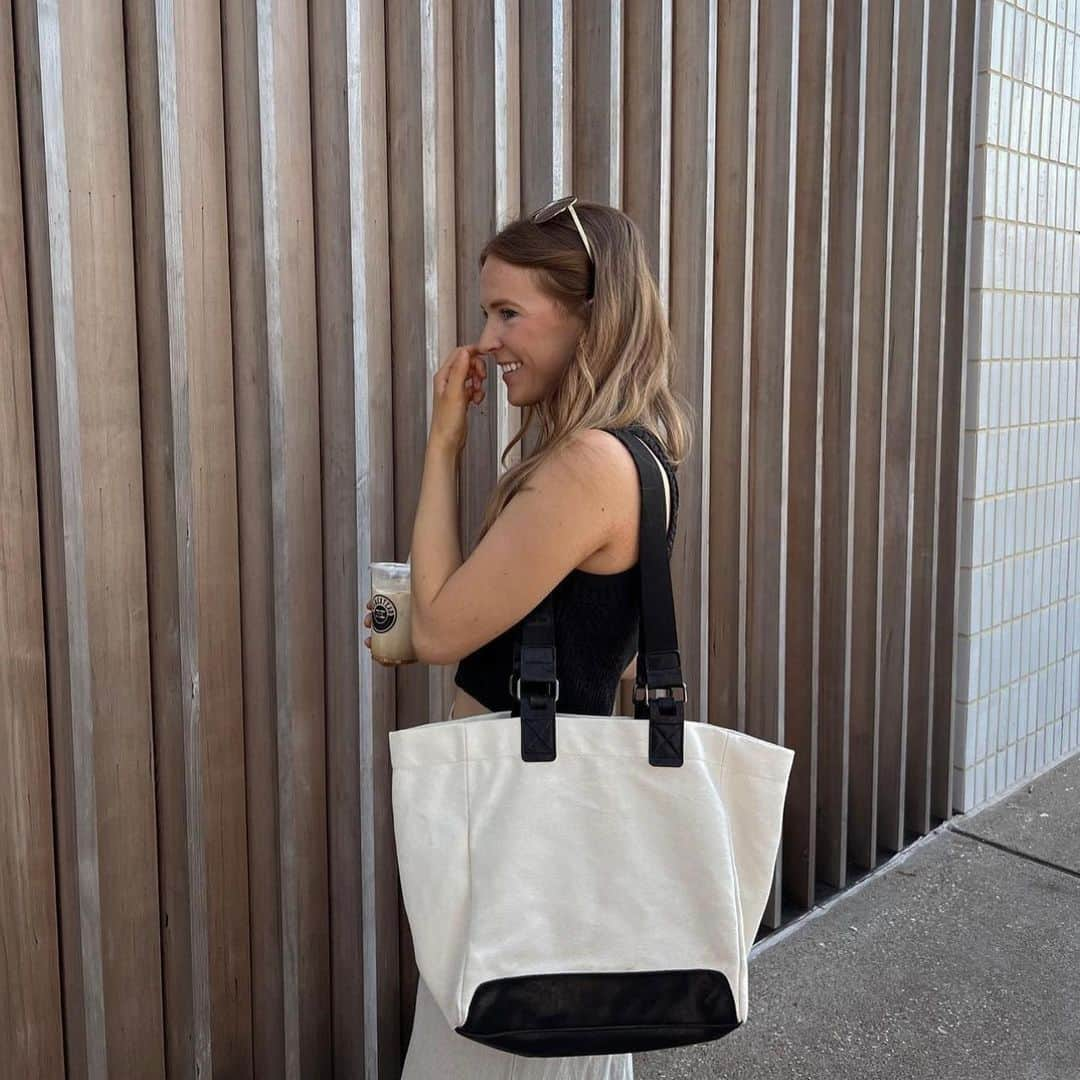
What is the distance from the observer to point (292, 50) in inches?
96.3

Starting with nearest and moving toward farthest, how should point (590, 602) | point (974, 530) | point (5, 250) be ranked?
point (590, 602) < point (5, 250) < point (974, 530)

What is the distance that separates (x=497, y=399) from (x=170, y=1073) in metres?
1.54

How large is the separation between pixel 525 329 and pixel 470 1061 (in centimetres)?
110

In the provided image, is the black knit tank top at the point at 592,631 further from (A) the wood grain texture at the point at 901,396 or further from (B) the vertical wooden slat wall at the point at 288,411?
(A) the wood grain texture at the point at 901,396

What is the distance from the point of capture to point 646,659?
5.64 feet

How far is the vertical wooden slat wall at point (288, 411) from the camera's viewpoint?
215 cm

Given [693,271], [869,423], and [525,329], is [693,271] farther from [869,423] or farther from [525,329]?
[525,329]

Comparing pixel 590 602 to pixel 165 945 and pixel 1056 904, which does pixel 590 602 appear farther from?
pixel 1056 904

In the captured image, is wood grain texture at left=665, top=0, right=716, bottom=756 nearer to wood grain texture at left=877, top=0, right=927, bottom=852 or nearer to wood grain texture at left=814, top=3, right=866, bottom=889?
wood grain texture at left=814, top=3, right=866, bottom=889

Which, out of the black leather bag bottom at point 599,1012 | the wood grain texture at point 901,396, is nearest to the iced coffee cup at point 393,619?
the black leather bag bottom at point 599,1012

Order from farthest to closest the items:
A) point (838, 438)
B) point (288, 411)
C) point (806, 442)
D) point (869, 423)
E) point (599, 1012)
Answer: point (869, 423) < point (838, 438) < point (806, 442) < point (288, 411) < point (599, 1012)

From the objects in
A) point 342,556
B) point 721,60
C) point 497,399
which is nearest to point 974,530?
point 721,60

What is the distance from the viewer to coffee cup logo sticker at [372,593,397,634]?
1912 mm

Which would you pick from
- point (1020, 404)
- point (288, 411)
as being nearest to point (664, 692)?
point (288, 411)
